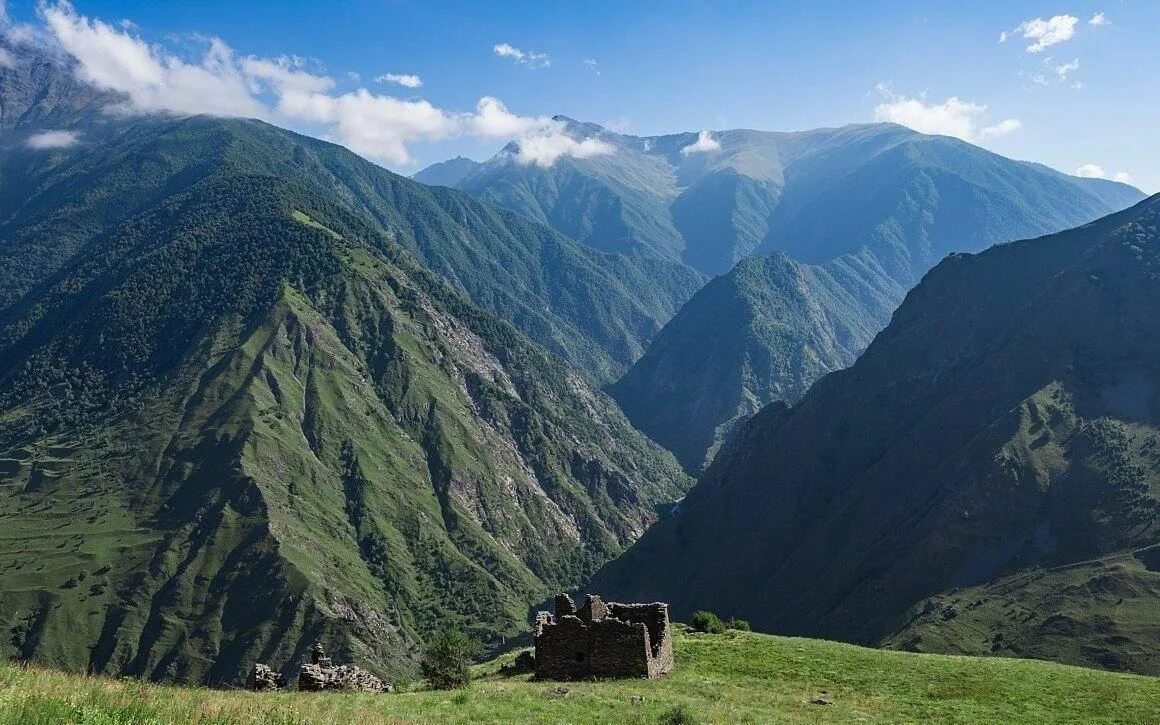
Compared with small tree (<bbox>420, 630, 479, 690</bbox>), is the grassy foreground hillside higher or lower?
higher

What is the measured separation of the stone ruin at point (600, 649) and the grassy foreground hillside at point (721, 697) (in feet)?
4.93

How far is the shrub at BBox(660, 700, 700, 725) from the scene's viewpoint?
2795cm

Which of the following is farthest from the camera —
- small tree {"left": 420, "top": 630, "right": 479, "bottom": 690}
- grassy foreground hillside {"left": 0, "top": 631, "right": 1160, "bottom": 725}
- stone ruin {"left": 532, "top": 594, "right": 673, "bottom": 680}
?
small tree {"left": 420, "top": 630, "right": 479, "bottom": 690}

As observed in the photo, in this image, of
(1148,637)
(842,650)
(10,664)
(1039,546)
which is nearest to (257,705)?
(10,664)

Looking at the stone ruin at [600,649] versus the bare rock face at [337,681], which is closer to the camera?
the bare rock face at [337,681]

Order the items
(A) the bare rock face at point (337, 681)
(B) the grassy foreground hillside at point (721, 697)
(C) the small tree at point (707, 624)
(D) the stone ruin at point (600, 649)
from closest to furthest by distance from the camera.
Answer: (B) the grassy foreground hillside at point (721, 697)
(A) the bare rock face at point (337, 681)
(D) the stone ruin at point (600, 649)
(C) the small tree at point (707, 624)

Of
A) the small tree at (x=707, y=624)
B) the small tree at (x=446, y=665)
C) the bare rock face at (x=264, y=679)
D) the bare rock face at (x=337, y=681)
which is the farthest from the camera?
the small tree at (x=707, y=624)

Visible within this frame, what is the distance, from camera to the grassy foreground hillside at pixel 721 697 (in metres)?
19.1

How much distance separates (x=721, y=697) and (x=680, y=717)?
7.68 metres

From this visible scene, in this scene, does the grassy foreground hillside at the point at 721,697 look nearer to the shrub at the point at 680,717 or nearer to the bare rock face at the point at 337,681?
the shrub at the point at 680,717

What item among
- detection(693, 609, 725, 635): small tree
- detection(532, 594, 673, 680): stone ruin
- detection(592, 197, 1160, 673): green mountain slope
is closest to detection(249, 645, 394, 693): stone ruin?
detection(532, 594, 673, 680): stone ruin

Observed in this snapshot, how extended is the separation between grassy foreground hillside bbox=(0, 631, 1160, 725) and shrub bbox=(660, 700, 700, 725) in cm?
11

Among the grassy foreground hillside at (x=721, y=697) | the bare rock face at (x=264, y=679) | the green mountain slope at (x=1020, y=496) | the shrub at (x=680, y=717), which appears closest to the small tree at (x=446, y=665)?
the grassy foreground hillside at (x=721, y=697)

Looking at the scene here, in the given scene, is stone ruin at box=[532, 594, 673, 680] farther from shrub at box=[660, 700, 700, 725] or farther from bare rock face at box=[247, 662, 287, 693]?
bare rock face at box=[247, 662, 287, 693]
